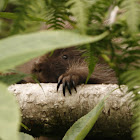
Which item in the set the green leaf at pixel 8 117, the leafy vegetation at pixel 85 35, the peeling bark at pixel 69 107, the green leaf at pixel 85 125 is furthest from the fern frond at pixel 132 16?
the peeling bark at pixel 69 107

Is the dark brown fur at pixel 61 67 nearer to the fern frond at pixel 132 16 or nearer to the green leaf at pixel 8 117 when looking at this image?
the fern frond at pixel 132 16

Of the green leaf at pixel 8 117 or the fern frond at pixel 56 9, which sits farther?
the fern frond at pixel 56 9

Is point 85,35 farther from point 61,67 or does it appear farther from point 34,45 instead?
point 61,67

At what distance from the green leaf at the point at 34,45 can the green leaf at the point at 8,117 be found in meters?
0.04

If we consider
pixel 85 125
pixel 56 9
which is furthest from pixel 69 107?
pixel 56 9

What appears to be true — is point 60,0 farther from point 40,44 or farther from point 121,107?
point 121,107

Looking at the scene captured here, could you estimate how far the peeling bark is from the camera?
1032 millimetres

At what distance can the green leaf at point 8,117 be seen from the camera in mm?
256

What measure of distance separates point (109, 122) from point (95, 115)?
42 cm

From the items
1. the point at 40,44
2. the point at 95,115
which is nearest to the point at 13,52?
the point at 40,44

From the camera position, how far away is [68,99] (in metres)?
1.11

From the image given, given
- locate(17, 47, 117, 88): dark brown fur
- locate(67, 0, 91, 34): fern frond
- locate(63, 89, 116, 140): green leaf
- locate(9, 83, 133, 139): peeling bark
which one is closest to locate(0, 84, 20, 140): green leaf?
locate(67, 0, 91, 34): fern frond

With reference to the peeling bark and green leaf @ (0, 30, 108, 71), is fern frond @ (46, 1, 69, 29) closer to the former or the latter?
green leaf @ (0, 30, 108, 71)

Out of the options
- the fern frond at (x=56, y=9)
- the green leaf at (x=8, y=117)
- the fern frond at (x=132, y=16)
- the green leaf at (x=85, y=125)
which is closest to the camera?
the green leaf at (x=8, y=117)
